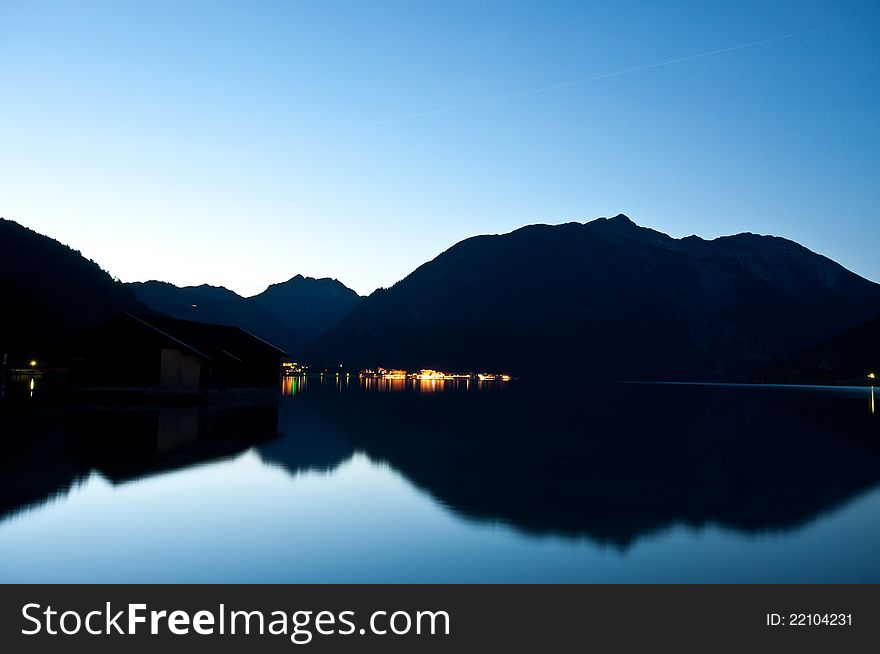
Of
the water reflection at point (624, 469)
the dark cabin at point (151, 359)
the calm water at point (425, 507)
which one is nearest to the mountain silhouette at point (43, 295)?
the dark cabin at point (151, 359)

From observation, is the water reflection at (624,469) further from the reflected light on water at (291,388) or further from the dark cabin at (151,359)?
the reflected light on water at (291,388)

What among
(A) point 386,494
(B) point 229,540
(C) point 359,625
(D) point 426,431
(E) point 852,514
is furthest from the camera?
(D) point 426,431

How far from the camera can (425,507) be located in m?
17.3

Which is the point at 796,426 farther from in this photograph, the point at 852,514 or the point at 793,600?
the point at 793,600

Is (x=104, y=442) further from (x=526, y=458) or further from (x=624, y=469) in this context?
(x=624, y=469)

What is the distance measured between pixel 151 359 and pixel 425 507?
4197 cm

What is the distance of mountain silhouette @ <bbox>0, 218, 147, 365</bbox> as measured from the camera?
11881 cm

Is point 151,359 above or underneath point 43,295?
underneath

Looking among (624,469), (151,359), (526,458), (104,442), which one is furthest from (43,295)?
(624,469)

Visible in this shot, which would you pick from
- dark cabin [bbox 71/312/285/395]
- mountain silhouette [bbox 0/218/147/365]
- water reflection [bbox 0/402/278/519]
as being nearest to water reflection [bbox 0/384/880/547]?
water reflection [bbox 0/402/278/519]

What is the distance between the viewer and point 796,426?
44.9 metres

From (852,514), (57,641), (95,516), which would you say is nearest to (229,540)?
(95,516)

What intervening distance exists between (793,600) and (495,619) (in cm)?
447

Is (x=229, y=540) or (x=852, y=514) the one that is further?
(x=852, y=514)
